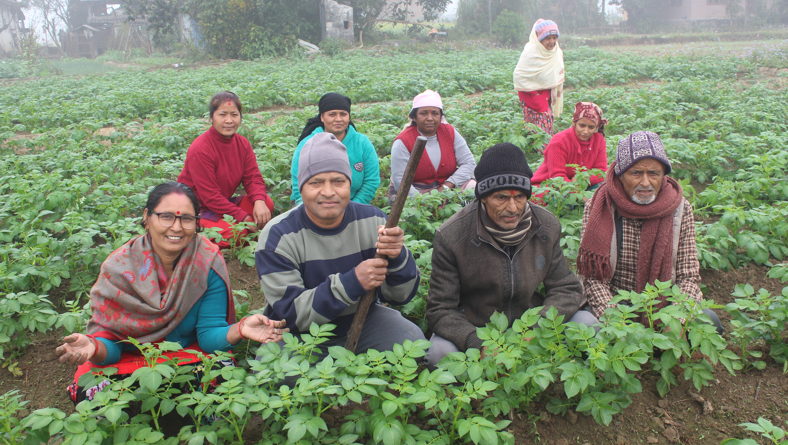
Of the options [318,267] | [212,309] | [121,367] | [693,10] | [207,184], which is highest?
[693,10]

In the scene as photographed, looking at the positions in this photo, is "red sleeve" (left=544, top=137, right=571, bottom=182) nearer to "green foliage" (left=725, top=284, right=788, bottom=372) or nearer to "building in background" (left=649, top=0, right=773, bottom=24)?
"green foliage" (left=725, top=284, right=788, bottom=372)

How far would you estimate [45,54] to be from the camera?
31828 millimetres

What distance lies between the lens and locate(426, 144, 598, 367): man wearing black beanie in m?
2.49

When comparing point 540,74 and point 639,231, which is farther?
point 540,74

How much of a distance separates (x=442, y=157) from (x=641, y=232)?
2.33 metres

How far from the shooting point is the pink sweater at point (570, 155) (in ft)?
14.8

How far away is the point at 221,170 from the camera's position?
4438 mm

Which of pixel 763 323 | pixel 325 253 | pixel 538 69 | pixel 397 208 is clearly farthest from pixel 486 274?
pixel 538 69

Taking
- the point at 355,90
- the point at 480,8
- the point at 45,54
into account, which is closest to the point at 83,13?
the point at 45,54

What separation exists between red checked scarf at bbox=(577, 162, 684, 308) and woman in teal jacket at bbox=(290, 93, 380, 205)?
205 centimetres

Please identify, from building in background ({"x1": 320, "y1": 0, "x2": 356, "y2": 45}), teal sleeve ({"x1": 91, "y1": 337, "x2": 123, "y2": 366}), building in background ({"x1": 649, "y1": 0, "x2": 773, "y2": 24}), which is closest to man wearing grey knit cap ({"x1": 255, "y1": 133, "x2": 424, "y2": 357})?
teal sleeve ({"x1": 91, "y1": 337, "x2": 123, "y2": 366})

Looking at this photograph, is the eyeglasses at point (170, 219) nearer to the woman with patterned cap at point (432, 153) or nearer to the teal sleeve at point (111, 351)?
the teal sleeve at point (111, 351)

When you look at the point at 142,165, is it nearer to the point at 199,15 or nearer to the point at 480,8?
the point at 199,15

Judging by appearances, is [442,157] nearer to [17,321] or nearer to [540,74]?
[540,74]
